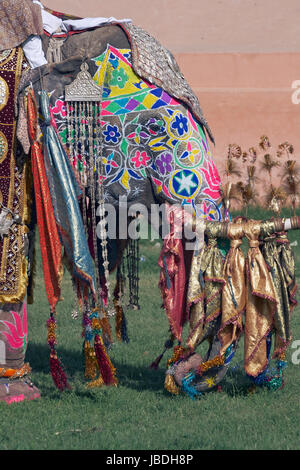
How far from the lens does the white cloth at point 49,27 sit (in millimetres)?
5305

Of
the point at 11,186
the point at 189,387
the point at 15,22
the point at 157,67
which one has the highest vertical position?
the point at 15,22

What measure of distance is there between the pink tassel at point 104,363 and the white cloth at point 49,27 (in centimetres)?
167

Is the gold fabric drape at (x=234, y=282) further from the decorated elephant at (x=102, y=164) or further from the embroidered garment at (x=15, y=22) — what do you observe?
the embroidered garment at (x=15, y=22)

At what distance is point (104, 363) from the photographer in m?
5.54

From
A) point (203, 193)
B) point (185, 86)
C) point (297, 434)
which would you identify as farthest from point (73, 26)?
point (297, 434)

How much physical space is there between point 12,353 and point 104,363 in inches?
21.8

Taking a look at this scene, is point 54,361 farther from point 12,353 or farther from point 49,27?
point 49,27

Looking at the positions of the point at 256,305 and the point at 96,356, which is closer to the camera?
the point at 256,305

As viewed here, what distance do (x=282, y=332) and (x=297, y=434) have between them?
683 millimetres

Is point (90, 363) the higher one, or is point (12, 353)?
point (12, 353)

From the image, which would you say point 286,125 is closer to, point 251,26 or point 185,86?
point 251,26

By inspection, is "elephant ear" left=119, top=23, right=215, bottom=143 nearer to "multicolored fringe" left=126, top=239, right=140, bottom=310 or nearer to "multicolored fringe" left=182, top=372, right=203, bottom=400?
"multicolored fringe" left=126, top=239, right=140, bottom=310

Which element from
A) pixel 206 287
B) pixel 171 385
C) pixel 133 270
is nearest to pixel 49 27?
pixel 133 270

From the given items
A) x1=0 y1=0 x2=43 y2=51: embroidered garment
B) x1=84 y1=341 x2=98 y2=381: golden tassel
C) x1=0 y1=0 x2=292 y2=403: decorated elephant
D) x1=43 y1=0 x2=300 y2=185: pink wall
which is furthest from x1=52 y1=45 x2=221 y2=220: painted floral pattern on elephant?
x1=43 y1=0 x2=300 y2=185: pink wall
